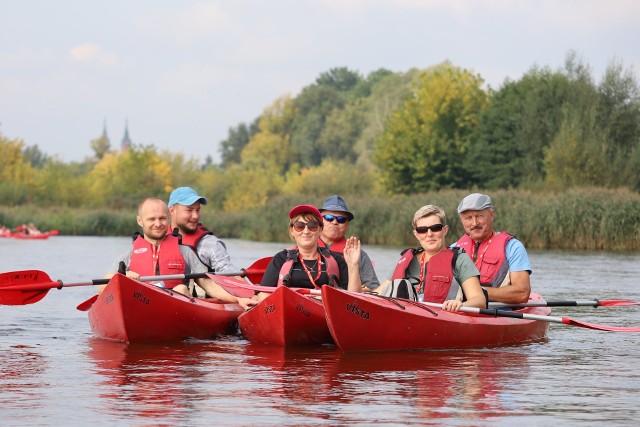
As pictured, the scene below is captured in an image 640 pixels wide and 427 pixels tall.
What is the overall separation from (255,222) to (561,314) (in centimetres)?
2531

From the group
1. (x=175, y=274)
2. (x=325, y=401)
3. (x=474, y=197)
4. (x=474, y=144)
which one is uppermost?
(x=474, y=144)

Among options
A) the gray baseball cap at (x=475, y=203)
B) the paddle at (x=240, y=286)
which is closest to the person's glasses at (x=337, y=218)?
the paddle at (x=240, y=286)

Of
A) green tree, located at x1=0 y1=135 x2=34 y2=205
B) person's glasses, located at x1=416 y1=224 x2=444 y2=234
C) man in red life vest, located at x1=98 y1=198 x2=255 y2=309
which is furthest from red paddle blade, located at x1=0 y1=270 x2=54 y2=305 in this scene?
green tree, located at x1=0 y1=135 x2=34 y2=205

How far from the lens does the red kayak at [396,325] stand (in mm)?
8734

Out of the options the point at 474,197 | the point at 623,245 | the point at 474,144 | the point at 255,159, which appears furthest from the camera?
the point at 255,159

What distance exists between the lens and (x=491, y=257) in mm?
9930

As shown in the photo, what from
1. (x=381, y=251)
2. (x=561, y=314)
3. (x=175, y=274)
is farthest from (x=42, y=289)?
(x=381, y=251)

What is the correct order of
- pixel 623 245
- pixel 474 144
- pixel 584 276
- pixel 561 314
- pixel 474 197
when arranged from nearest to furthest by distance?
pixel 474 197, pixel 561 314, pixel 584 276, pixel 623 245, pixel 474 144

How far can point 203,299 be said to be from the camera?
10.2 m

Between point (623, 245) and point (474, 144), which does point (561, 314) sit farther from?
point (474, 144)

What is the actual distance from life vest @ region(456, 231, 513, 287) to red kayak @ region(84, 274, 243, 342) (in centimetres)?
211

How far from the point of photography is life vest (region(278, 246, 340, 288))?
29.8ft

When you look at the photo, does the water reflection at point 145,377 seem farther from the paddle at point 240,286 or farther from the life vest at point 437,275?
the life vest at point 437,275

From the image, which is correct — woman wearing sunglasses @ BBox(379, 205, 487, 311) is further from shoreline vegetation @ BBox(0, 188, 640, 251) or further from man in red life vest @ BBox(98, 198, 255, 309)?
shoreline vegetation @ BBox(0, 188, 640, 251)
